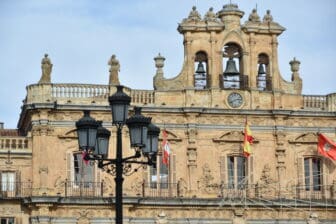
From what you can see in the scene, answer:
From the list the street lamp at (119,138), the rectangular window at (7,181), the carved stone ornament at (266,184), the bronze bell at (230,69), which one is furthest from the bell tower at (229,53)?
the street lamp at (119,138)

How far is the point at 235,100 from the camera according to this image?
53.2 meters

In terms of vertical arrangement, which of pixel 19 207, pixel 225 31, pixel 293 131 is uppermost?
pixel 225 31

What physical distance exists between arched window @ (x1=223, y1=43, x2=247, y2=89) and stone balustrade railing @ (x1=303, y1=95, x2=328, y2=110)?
10.4 feet

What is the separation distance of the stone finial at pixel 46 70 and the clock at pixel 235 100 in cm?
861

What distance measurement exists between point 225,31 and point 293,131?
5815 millimetres

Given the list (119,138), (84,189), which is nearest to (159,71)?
(84,189)

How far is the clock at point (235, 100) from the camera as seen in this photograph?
53188 millimetres

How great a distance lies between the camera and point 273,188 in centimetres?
5300

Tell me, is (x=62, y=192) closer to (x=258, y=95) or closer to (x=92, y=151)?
(x=258, y=95)

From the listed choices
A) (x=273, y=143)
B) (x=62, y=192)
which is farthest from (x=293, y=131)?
(x=62, y=192)

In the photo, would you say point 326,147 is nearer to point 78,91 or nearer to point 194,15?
point 194,15

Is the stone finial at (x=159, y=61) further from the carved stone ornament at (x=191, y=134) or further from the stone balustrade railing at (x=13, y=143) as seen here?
the stone balustrade railing at (x=13, y=143)

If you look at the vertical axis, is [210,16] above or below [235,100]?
above

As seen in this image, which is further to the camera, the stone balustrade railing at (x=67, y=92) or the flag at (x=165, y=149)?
the stone balustrade railing at (x=67, y=92)
